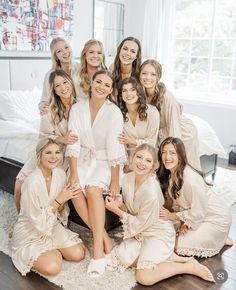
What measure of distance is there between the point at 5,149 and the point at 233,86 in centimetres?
331

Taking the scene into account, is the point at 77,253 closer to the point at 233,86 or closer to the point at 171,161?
the point at 171,161

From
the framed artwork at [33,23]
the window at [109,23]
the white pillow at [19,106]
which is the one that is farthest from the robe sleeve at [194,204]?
the window at [109,23]

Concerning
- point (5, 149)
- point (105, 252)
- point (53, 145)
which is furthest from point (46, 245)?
point (5, 149)

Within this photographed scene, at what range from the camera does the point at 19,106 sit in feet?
12.1

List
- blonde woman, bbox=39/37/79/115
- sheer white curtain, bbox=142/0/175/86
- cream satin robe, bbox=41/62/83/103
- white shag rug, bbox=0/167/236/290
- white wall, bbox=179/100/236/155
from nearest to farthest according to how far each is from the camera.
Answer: white shag rug, bbox=0/167/236/290
cream satin robe, bbox=41/62/83/103
blonde woman, bbox=39/37/79/115
white wall, bbox=179/100/236/155
sheer white curtain, bbox=142/0/175/86

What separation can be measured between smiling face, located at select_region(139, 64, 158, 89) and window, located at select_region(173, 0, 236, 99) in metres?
2.74

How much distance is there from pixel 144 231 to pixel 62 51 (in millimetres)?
1558

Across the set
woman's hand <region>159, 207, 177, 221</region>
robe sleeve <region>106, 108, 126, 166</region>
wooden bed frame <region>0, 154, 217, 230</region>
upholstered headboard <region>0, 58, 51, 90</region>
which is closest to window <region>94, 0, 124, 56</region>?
upholstered headboard <region>0, 58, 51, 90</region>

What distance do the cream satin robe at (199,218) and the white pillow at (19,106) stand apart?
1881mm

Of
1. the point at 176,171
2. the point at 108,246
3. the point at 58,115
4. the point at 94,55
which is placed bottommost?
the point at 108,246

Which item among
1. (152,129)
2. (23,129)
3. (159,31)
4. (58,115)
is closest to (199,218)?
(152,129)

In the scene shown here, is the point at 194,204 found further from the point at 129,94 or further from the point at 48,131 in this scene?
the point at 48,131

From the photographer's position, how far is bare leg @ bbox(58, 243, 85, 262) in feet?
7.38

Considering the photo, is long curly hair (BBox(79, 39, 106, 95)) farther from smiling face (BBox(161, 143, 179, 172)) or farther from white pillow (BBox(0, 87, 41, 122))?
white pillow (BBox(0, 87, 41, 122))
